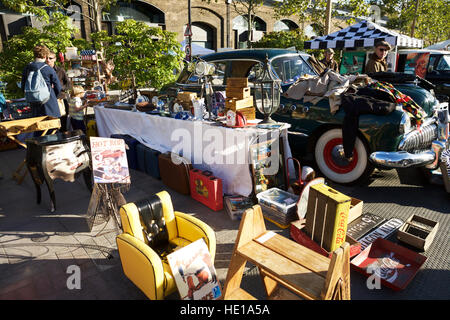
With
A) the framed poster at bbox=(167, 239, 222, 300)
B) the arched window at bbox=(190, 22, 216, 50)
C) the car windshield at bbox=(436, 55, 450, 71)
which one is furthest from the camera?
the arched window at bbox=(190, 22, 216, 50)

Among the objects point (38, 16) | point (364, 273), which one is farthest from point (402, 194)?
point (38, 16)

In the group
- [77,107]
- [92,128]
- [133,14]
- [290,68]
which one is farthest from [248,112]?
[133,14]

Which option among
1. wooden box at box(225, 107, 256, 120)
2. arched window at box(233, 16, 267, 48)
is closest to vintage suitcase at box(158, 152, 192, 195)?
wooden box at box(225, 107, 256, 120)

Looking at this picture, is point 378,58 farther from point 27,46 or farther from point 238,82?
point 27,46

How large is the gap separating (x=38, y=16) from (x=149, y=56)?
6.19 metres

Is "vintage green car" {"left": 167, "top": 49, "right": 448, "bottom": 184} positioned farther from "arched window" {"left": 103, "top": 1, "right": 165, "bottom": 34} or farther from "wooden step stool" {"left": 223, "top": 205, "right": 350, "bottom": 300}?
"arched window" {"left": 103, "top": 1, "right": 165, "bottom": 34}

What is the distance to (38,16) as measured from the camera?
9875 mm

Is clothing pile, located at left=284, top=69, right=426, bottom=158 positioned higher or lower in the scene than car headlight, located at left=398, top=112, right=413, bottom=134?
higher

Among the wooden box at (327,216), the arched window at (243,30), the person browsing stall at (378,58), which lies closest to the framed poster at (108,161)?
the wooden box at (327,216)

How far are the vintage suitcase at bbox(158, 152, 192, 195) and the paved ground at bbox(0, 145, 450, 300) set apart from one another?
0.51ft

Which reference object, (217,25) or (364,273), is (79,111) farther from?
(217,25)

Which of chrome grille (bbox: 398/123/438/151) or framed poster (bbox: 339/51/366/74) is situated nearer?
chrome grille (bbox: 398/123/438/151)

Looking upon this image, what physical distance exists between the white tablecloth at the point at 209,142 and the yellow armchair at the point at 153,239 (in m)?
1.32

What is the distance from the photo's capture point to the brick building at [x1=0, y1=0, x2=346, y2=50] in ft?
→ 57.7
